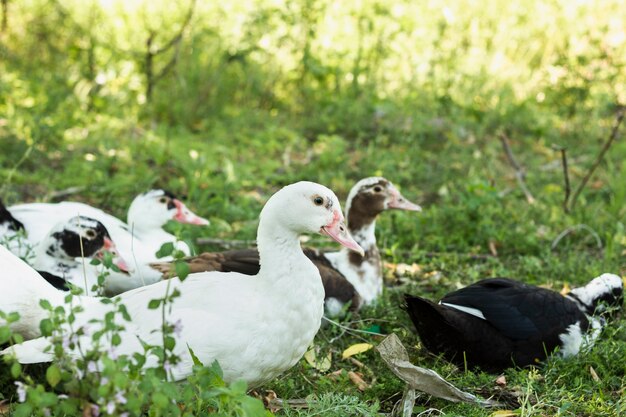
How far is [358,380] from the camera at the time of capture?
4.03 metres

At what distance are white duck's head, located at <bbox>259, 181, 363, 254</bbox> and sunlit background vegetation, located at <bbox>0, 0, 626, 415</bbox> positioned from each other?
215 cm

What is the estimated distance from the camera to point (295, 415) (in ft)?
11.6

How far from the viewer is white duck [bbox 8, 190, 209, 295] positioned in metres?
4.91

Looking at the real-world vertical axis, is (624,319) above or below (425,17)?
below

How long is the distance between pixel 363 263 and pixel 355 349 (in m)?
0.83

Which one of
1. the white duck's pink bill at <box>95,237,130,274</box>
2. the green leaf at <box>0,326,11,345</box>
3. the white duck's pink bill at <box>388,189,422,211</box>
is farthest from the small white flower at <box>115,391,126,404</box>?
the white duck's pink bill at <box>388,189,422,211</box>

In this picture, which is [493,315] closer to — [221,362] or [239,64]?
[221,362]

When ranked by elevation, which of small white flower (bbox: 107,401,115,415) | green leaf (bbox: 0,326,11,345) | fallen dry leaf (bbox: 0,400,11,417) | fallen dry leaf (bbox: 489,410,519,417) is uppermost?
green leaf (bbox: 0,326,11,345)

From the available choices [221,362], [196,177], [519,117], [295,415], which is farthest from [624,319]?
[519,117]

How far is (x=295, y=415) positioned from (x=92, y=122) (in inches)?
198

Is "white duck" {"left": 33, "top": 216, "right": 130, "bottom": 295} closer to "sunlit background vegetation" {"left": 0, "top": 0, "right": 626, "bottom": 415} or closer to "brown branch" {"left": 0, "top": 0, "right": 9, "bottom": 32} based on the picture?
"sunlit background vegetation" {"left": 0, "top": 0, "right": 626, "bottom": 415}

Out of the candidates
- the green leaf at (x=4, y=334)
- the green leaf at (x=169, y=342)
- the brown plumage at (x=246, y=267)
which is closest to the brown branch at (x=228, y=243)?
the brown plumage at (x=246, y=267)

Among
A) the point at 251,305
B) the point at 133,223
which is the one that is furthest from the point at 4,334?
the point at 133,223

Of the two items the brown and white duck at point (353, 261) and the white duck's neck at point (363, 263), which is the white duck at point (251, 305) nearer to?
the brown and white duck at point (353, 261)
